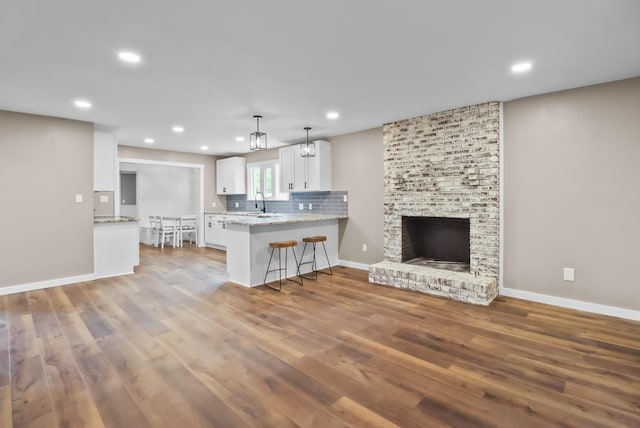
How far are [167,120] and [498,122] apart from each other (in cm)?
463

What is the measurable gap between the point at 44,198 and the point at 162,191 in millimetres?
5726

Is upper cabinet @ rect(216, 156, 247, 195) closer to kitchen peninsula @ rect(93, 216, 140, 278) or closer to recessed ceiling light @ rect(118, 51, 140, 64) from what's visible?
kitchen peninsula @ rect(93, 216, 140, 278)

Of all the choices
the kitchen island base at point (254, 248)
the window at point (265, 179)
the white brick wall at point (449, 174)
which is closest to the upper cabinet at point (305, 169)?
the window at point (265, 179)

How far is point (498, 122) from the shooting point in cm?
399

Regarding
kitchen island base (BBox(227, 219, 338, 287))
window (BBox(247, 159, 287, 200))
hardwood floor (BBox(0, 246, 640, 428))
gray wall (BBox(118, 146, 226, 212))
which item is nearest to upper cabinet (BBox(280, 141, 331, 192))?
window (BBox(247, 159, 287, 200))

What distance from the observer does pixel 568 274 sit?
360cm

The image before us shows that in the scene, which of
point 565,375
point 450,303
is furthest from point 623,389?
point 450,303

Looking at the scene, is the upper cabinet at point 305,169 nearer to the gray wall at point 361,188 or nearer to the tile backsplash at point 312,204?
the gray wall at point 361,188

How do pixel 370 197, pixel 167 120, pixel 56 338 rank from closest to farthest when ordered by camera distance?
1. pixel 56 338
2. pixel 167 120
3. pixel 370 197

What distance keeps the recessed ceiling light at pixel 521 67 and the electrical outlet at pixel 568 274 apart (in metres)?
2.25

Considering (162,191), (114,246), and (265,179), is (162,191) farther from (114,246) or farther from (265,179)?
(114,246)

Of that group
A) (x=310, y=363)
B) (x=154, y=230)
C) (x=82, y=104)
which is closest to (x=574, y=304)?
(x=310, y=363)

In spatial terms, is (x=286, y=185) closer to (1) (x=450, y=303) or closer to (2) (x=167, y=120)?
(2) (x=167, y=120)

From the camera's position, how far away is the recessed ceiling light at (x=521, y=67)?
2887 mm
